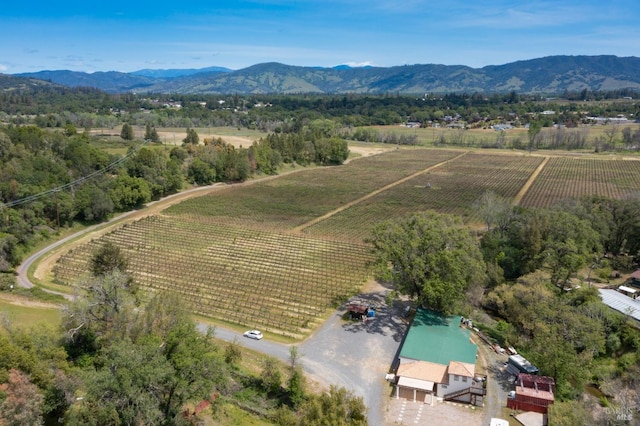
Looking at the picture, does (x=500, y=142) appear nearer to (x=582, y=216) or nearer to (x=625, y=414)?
(x=582, y=216)

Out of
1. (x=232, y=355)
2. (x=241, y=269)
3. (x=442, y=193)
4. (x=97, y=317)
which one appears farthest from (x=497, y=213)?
(x=97, y=317)

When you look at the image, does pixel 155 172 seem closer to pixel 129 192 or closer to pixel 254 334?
pixel 129 192

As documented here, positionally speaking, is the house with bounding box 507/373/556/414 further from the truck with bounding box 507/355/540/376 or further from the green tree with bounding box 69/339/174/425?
the green tree with bounding box 69/339/174/425

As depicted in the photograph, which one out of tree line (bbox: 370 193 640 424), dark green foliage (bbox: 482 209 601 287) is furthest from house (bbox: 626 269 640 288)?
dark green foliage (bbox: 482 209 601 287)

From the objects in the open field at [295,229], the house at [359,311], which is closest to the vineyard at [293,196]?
the open field at [295,229]

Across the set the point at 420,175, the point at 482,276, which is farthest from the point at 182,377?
the point at 420,175

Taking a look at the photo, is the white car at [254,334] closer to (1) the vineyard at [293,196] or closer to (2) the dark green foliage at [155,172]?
(1) the vineyard at [293,196]
